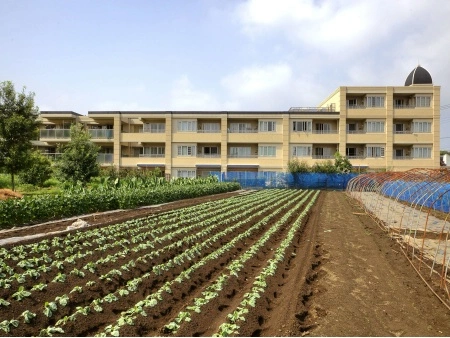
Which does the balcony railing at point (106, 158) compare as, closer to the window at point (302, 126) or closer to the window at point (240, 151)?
the window at point (240, 151)

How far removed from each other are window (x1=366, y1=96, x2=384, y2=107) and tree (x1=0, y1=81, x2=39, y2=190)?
36.5 metres

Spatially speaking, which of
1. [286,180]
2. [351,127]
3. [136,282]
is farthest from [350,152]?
[136,282]

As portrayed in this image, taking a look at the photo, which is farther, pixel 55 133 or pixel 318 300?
pixel 55 133

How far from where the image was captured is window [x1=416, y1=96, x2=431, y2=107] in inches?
1870

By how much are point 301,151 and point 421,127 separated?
47.5 ft

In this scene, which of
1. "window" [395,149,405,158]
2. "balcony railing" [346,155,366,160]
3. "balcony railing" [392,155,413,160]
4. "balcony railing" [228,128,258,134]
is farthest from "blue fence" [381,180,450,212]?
"balcony railing" [228,128,258,134]

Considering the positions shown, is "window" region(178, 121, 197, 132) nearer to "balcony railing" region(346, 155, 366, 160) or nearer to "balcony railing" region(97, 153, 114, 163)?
"balcony railing" region(97, 153, 114, 163)

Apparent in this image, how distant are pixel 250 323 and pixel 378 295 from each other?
291cm

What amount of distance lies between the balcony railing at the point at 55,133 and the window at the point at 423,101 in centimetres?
4143

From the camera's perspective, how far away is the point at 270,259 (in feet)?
31.6

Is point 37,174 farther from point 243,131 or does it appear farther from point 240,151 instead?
point 243,131

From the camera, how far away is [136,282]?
23.7ft

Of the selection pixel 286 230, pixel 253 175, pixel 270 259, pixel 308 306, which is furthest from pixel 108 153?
pixel 308 306

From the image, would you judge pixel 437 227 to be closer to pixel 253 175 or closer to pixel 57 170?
pixel 57 170
